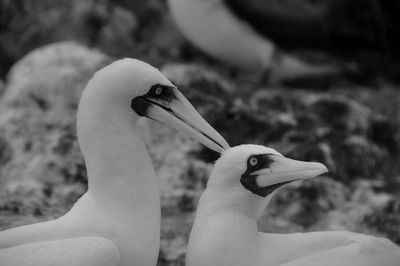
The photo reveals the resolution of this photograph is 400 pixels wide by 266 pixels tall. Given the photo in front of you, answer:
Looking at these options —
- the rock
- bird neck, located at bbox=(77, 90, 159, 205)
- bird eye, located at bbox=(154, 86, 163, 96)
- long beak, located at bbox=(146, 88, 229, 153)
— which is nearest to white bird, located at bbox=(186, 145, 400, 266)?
long beak, located at bbox=(146, 88, 229, 153)

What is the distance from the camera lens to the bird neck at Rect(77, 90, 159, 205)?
5.55 metres

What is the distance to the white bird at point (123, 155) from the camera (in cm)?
546

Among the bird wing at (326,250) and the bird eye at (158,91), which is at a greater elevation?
the bird eye at (158,91)

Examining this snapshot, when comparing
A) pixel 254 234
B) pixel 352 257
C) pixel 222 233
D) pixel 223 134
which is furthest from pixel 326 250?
pixel 223 134

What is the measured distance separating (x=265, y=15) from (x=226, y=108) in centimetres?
265

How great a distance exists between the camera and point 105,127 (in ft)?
18.2

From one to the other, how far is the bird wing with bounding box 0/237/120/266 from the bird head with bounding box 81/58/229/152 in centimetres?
75

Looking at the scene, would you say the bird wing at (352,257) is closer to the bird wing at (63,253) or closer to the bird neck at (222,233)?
the bird neck at (222,233)

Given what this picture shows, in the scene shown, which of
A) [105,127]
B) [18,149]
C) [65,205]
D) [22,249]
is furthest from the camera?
[18,149]

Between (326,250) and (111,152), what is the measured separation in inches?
47.8

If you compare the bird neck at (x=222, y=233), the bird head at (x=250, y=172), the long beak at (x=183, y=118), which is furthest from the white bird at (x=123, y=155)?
the bird neck at (x=222, y=233)

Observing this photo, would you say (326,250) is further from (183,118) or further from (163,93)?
(163,93)

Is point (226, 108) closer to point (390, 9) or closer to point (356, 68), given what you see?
point (356, 68)

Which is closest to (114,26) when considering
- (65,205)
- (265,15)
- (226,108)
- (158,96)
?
(265,15)
